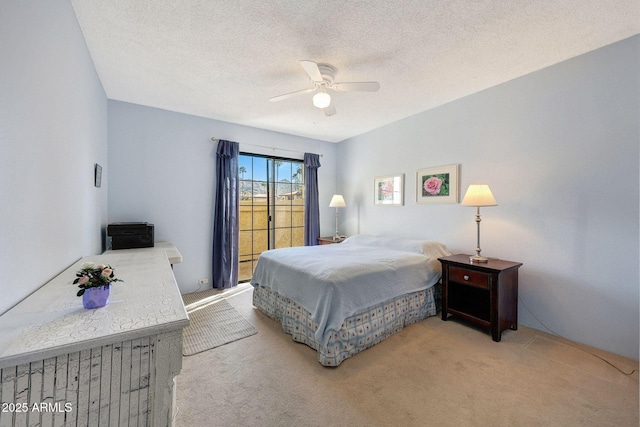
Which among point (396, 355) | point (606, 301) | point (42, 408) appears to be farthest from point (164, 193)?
point (606, 301)

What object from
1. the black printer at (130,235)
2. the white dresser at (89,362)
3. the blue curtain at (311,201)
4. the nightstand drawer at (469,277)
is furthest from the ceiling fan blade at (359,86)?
the black printer at (130,235)

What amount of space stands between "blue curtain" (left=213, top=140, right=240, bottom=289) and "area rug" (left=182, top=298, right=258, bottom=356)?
0.69m

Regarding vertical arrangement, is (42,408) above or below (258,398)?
above

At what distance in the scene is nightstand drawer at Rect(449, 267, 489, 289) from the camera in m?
2.49

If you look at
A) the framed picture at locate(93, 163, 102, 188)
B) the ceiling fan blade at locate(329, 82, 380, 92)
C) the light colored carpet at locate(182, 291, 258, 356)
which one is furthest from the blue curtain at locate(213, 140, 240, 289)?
the ceiling fan blade at locate(329, 82, 380, 92)

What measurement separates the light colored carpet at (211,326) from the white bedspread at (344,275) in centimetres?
48

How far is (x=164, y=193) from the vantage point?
3.62 metres

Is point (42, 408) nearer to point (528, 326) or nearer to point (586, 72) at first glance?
point (528, 326)

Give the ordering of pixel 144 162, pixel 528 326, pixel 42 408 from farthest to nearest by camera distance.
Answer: pixel 144 162 < pixel 528 326 < pixel 42 408

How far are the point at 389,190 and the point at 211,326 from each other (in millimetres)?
3182

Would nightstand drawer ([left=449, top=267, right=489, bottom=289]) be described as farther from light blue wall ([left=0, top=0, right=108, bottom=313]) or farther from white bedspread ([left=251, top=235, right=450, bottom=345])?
light blue wall ([left=0, top=0, right=108, bottom=313])

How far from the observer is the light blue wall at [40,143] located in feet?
3.41

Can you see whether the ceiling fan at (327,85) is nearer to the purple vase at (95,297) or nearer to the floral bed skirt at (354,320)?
the floral bed skirt at (354,320)

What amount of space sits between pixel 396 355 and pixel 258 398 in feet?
3.86
